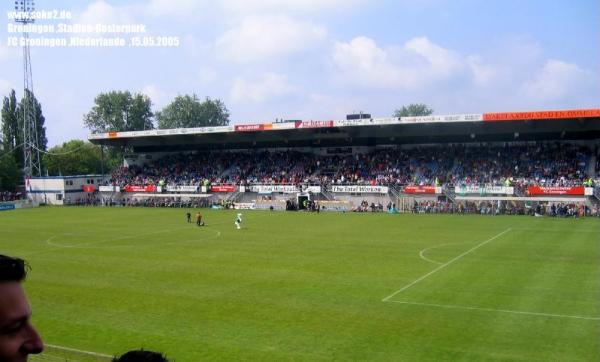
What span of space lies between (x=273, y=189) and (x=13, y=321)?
5530 cm

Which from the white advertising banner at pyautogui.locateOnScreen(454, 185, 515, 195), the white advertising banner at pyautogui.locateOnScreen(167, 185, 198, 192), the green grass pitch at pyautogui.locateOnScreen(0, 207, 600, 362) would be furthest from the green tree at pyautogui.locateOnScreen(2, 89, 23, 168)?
the white advertising banner at pyautogui.locateOnScreen(454, 185, 515, 195)

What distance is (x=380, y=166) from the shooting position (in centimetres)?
5794

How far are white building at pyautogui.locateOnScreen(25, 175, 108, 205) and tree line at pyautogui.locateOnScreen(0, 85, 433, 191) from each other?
11.8 metres

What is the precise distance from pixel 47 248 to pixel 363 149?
40036 mm

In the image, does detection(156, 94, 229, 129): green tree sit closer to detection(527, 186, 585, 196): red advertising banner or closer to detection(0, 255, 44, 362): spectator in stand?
detection(527, 186, 585, 196): red advertising banner

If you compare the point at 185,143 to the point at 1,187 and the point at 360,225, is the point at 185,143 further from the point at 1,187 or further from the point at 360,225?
the point at 360,225

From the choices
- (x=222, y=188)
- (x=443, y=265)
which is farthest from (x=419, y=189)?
(x=443, y=265)

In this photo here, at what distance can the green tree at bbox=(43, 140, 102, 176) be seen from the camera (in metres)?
96.2

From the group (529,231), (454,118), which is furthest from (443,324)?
(454,118)

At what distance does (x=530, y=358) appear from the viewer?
38.5 feet

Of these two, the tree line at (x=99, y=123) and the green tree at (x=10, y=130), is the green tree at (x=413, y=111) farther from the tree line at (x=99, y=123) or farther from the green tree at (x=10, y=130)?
the green tree at (x=10, y=130)

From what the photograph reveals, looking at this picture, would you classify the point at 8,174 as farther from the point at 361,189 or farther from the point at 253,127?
the point at 361,189

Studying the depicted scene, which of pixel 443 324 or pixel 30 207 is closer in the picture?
pixel 443 324

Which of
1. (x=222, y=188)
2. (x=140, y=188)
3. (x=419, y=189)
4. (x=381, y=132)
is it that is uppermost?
(x=381, y=132)
